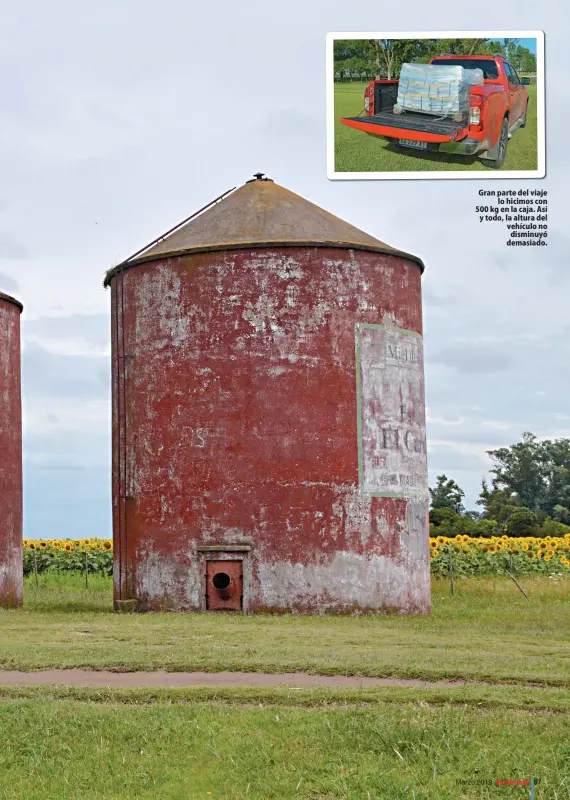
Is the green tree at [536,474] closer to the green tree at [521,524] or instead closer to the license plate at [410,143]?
the green tree at [521,524]

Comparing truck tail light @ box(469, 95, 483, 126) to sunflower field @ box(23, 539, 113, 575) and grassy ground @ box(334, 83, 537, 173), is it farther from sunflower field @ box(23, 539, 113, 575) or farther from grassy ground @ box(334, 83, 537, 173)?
sunflower field @ box(23, 539, 113, 575)

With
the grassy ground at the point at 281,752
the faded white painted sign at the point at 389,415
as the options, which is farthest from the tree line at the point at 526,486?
the grassy ground at the point at 281,752

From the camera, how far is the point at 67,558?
41750 mm

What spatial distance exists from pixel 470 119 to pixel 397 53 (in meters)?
2.24

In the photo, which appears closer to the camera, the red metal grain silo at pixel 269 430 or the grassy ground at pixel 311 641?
the grassy ground at pixel 311 641

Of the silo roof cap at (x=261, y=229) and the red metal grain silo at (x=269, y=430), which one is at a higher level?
the silo roof cap at (x=261, y=229)

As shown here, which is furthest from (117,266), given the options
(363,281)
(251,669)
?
(251,669)

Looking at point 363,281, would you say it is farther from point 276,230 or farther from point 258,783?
point 258,783

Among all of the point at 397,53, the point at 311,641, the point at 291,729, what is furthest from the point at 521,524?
the point at 291,729

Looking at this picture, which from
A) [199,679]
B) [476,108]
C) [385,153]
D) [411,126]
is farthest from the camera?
[476,108]

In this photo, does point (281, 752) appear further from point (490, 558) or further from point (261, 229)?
point (490, 558)

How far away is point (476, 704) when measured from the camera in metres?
12.8

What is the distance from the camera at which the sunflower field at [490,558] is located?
38.0 meters

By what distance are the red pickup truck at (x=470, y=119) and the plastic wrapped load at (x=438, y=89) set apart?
11cm
